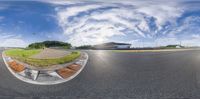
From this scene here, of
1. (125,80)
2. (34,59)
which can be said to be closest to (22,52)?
(34,59)

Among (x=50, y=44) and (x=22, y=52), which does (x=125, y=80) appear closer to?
(x=50, y=44)

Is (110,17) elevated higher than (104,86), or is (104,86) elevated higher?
(110,17)

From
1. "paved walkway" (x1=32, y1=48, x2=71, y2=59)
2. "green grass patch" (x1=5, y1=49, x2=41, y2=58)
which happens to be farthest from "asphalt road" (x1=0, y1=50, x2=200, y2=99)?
"paved walkway" (x1=32, y1=48, x2=71, y2=59)

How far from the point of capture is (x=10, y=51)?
389cm

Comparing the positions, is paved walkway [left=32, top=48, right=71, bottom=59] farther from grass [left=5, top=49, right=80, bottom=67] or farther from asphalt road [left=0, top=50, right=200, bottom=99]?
asphalt road [left=0, top=50, right=200, bottom=99]

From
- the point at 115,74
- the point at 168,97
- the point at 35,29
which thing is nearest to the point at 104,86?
the point at 115,74

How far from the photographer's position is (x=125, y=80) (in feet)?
13.5

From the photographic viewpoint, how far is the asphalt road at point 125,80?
398 cm

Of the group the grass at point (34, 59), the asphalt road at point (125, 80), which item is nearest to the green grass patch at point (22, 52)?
the grass at point (34, 59)

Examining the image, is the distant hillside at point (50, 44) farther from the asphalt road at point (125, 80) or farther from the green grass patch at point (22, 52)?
the asphalt road at point (125, 80)

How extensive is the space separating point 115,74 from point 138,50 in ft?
1.25

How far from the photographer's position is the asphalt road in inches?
157

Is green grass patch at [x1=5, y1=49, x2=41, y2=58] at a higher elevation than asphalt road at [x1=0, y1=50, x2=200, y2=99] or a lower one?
higher

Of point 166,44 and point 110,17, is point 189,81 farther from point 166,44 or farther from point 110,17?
point 110,17
